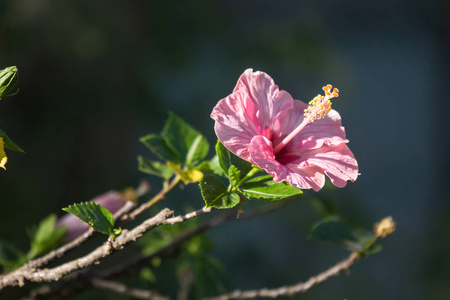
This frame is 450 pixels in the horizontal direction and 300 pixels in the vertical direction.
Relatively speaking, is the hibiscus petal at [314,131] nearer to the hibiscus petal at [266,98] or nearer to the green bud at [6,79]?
the hibiscus petal at [266,98]

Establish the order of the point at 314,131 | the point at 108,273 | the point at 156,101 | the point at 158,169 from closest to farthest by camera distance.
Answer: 1. the point at 314,131
2. the point at 158,169
3. the point at 108,273
4. the point at 156,101

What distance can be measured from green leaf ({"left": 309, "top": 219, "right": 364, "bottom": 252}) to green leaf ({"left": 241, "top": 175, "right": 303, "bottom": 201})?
0.64 feet

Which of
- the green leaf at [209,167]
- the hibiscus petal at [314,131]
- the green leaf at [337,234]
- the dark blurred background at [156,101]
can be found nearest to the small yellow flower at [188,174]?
the green leaf at [209,167]

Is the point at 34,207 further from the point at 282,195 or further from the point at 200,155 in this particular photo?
the point at 282,195

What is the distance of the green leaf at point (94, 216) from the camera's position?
53 cm

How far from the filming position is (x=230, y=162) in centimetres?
57

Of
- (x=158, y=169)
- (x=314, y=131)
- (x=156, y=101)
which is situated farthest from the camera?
(x=156, y=101)

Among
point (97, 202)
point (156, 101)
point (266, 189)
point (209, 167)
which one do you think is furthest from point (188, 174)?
point (156, 101)

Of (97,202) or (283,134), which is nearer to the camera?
(283,134)

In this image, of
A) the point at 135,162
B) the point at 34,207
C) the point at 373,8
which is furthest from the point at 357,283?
the point at 373,8

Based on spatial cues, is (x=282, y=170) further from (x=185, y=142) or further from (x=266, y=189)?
(x=185, y=142)

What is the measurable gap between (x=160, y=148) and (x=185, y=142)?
42 mm

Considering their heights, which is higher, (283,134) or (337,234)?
(283,134)

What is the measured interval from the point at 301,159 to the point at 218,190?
0.41ft
